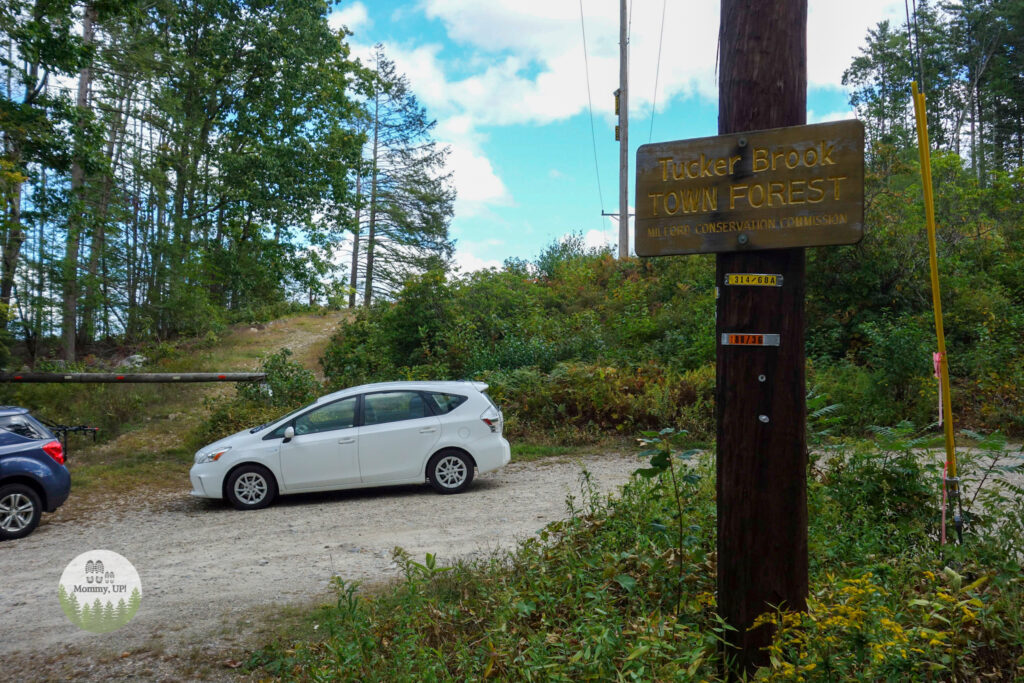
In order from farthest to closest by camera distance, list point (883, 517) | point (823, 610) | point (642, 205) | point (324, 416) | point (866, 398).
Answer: point (866, 398)
point (324, 416)
point (883, 517)
point (642, 205)
point (823, 610)

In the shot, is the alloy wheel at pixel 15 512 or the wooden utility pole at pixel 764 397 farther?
the alloy wheel at pixel 15 512

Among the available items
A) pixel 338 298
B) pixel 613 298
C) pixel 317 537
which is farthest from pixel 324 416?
pixel 338 298

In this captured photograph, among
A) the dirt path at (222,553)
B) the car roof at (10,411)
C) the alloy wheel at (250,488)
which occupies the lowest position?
the dirt path at (222,553)

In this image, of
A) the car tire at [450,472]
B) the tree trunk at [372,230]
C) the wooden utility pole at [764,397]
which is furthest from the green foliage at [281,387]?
the tree trunk at [372,230]

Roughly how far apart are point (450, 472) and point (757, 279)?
745cm

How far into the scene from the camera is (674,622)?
3.84 meters

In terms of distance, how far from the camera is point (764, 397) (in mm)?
3727

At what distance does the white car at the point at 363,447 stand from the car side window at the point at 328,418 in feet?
0.04

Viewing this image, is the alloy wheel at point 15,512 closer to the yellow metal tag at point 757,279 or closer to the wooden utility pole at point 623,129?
the yellow metal tag at point 757,279

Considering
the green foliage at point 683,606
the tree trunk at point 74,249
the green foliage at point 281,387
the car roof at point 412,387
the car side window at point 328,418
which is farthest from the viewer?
the tree trunk at point 74,249

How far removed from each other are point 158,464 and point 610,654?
12.2 m

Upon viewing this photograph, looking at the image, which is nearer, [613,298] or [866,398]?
[866,398]

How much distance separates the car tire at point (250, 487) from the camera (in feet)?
33.5

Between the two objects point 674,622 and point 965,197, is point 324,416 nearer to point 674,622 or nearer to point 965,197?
point 674,622
